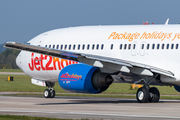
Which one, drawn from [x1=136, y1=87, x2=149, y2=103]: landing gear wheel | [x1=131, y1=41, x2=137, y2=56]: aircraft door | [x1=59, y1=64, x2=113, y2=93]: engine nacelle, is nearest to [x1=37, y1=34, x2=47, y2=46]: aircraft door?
[x1=59, y1=64, x2=113, y2=93]: engine nacelle

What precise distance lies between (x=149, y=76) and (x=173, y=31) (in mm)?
3041

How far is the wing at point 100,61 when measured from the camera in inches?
917

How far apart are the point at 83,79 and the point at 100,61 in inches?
61.8

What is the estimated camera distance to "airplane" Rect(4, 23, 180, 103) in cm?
2427

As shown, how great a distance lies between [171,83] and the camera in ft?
84.2

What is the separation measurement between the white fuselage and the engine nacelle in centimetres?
246

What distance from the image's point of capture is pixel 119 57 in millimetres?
27000

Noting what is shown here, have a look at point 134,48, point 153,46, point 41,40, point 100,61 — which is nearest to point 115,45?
point 134,48

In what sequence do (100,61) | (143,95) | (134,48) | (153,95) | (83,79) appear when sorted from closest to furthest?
(100,61) → (83,79) → (143,95) → (134,48) → (153,95)

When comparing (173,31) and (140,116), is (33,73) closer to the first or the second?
(173,31)

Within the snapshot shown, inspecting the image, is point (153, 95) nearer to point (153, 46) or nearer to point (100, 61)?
point (153, 46)

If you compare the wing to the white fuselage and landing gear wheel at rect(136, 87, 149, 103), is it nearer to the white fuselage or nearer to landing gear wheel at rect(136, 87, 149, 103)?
the white fuselage

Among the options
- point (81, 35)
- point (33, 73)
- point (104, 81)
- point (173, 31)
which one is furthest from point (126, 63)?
point (33, 73)

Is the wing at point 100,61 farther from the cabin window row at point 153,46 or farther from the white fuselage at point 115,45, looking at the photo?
the cabin window row at point 153,46
